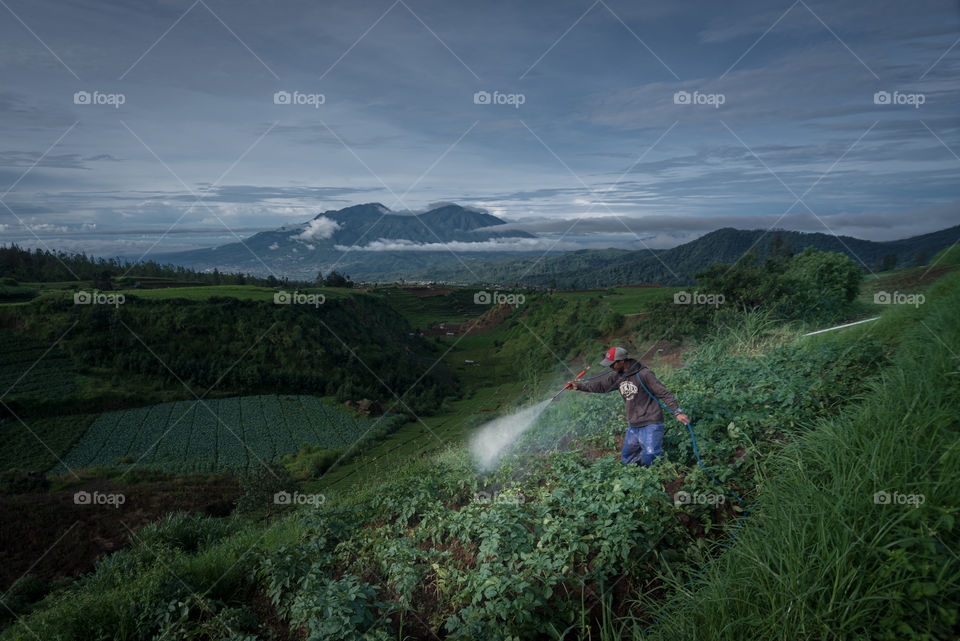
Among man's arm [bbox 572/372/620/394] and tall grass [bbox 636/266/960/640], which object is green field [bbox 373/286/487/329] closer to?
man's arm [bbox 572/372/620/394]

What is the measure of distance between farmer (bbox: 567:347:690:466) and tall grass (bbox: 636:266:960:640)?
1.45 meters

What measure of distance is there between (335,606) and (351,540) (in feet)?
6.06

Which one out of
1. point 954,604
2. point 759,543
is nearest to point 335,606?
point 759,543

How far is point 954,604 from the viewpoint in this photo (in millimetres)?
2891

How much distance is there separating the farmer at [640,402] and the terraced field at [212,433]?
84.2 ft

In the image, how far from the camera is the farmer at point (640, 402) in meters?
5.94

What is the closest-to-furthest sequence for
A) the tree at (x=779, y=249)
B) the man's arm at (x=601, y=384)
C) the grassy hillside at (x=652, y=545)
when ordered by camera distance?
1. the grassy hillside at (x=652, y=545)
2. the man's arm at (x=601, y=384)
3. the tree at (x=779, y=249)

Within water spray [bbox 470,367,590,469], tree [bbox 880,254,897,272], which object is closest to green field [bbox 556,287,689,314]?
water spray [bbox 470,367,590,469]

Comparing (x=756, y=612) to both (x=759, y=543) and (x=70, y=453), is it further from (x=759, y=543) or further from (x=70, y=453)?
(x=70, y=453)

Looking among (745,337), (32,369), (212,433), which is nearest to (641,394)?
Result: (745,337)

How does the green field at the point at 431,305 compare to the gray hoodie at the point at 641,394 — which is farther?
the green field at the point at 431,305

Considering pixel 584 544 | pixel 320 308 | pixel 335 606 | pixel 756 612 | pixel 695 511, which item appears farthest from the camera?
pixel 320 308

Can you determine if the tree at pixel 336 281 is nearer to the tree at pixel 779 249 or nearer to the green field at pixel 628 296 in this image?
the green field at pixel 628 296

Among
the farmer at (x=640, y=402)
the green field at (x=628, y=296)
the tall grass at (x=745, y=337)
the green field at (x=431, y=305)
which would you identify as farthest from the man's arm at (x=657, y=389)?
the green field at (x=431, y=305)
